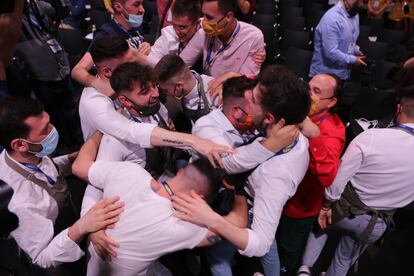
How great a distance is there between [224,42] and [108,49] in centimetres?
101

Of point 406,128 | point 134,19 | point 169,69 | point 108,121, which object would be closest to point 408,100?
point 406,128

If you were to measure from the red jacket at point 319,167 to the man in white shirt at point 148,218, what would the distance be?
662 millimetres

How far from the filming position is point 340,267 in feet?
7.65

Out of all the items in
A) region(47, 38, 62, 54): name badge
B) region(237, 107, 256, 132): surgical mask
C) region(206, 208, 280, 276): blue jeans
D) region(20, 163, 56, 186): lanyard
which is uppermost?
region(237, 107, 256, 132): surgical mask

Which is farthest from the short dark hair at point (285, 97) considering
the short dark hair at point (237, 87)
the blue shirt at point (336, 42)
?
the blue shirt at point (336, 42)

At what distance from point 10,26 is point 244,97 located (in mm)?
1354

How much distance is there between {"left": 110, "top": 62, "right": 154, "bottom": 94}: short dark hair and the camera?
1953mm

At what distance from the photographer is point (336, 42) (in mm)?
3434

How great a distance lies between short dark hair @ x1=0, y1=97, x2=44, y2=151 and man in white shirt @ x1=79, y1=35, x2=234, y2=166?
0.34 metres

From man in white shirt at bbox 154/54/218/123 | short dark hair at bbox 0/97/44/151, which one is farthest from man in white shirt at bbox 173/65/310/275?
short dark hair at bbox 0/97/44/151

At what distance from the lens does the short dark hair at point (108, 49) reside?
2.21 meters

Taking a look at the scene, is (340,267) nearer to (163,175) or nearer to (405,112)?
(405,112)

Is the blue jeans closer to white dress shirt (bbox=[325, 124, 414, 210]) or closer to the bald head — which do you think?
white dress shirt (bbox=[325, 124, 414, 210])

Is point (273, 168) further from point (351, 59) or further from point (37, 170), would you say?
point (351, 59)
